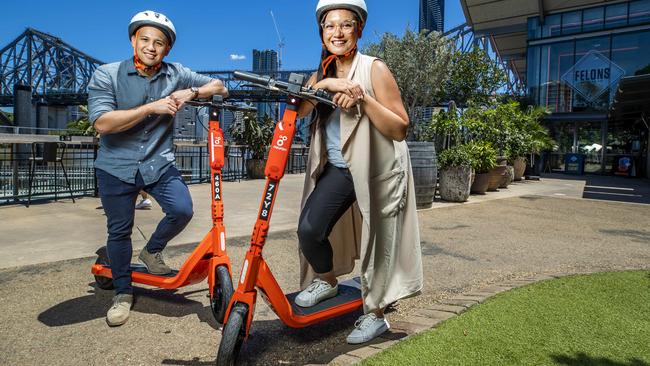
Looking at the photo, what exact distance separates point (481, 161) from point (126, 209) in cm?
875

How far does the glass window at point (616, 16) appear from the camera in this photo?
25547 millimetres

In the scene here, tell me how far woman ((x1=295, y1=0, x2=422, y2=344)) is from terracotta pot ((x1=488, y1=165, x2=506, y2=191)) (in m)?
9.41

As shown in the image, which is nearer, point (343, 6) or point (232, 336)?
point (232, 336)

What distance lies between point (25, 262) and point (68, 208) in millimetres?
3589

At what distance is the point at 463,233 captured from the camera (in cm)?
617

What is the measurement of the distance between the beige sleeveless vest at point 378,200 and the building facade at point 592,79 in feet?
77.2

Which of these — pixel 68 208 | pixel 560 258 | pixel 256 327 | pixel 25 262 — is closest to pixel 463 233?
pixel 560 258

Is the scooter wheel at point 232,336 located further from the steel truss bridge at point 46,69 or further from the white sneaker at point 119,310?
the steel truss bridge at point 46,69

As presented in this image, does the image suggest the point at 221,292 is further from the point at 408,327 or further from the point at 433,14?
the point at 433,14

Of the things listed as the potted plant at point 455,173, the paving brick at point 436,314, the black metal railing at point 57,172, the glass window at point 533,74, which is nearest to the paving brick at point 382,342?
the paving brick at point 436,314

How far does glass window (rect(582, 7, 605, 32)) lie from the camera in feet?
85.9

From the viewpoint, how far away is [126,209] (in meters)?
2.94

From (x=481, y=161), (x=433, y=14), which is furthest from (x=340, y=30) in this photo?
(x=433, y=14)

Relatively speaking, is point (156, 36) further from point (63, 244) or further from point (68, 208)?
point (68, 208)
